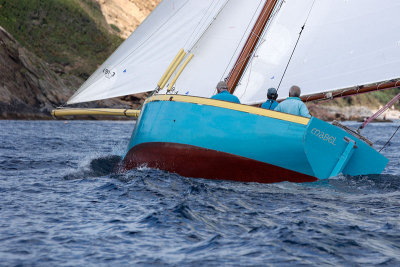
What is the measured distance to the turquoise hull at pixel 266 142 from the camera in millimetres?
10141

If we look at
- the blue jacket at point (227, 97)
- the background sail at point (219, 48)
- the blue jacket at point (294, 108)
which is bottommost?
the blue jacket at point (227, 97)

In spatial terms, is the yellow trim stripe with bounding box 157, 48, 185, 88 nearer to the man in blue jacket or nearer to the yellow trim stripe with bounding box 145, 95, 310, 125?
the yellow trim stripe with bounding box 145, 95, 310, 125

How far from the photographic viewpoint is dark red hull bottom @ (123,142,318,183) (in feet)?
34.6

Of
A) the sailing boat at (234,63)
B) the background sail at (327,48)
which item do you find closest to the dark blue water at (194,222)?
the sailing boat at (234,63)

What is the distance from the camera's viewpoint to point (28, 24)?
72.1 meters

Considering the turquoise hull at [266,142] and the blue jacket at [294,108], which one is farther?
the blue jacket at [294,108]

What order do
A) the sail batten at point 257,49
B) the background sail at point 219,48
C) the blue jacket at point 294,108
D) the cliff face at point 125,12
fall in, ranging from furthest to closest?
the cliff face at point 125,12, the background sail at point 219,48, the sail batten at point 257,49, the blue jacket at point 294,108

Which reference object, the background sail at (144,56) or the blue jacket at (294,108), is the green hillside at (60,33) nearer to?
the background sail at (144,56)

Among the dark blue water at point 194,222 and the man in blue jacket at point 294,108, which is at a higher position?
the man in blue jacket at point 294,108

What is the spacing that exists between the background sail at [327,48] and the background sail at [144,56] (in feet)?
6.60

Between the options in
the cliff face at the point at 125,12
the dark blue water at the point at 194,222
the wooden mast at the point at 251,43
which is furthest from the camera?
the cliff face at the point at 125,12

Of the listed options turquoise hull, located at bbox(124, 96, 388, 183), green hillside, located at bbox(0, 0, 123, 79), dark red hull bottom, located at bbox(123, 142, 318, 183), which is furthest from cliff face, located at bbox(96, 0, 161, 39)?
turquoise hull, located at bbox(124, 96, 388, 183)

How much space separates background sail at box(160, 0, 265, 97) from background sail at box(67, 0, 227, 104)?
1.69 feet

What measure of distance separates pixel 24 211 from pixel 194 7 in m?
8.41
